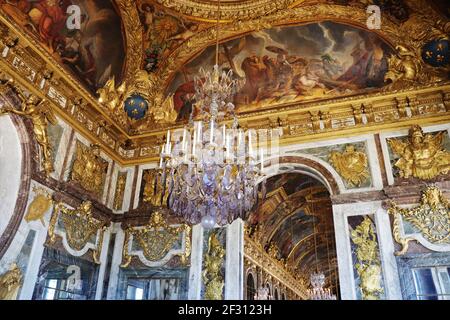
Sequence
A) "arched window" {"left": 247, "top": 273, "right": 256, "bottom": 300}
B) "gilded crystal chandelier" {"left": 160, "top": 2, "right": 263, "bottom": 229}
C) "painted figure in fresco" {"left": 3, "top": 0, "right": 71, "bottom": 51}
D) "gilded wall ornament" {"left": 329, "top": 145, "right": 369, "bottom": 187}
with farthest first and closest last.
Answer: "arched window" {"left": 247, "top": 273, "right": 256, "bottom": 300} → "gilded wall ornament" {"left": 329, "top": 145, "right": 369, "bottom": 187} → "painted figure in fresco" {"left": 3, "top": 0, "right": 71, "bottom": 51} → "gilded crystal chandelier" {"left": 160, "top": 2, "right": 263, "bottom": 229}

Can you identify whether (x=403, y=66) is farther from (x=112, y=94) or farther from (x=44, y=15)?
(x=44, y=15)

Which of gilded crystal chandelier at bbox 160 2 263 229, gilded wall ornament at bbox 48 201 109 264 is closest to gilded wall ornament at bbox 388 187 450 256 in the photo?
gilded crystal chandelier at bbox 160 2 263 229

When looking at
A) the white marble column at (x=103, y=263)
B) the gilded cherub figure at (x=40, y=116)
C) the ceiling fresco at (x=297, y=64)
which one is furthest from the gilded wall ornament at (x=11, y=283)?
the ceiling fresco at (x=297, y=64)

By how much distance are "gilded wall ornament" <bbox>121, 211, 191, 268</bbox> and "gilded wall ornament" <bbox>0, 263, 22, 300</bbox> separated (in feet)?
8.44

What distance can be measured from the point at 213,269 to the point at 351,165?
3694 mm

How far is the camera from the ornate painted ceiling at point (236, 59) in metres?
7.98

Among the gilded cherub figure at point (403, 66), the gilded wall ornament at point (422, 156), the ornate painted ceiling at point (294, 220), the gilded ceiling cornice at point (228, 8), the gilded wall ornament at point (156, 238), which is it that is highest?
the gilded ceiling cornice at point (228, 8)

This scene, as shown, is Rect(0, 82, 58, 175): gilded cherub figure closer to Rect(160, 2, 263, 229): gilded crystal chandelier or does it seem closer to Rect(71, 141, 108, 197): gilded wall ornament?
Rect(71, 141, 108, 197): gilded wall ornament

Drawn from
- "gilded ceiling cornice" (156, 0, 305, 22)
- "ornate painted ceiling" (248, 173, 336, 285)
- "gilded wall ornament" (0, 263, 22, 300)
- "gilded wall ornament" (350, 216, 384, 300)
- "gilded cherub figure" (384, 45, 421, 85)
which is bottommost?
"gilded wall ornament" (0, 263, 22, 300)

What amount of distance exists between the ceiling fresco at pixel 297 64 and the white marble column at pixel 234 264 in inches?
120

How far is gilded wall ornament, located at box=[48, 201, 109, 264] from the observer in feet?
24.5

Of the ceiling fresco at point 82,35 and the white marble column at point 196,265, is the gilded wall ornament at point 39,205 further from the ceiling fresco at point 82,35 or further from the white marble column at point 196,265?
the white marble column at point 196,265

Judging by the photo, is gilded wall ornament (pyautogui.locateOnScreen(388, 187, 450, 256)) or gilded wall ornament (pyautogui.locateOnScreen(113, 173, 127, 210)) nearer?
gilded wall ornament (pyautogui.locateOnScreen(388, 187, 450, 256))
